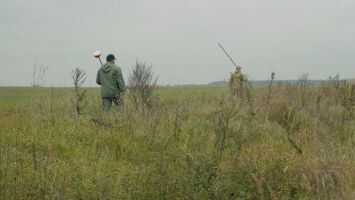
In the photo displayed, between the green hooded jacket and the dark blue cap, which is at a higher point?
the dark blue cap

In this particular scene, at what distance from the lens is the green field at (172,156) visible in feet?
18.9

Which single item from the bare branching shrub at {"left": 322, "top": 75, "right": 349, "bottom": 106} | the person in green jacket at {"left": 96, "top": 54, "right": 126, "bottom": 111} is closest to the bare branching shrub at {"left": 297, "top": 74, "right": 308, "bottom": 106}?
the bare branching shrub at {"left": 322, "top": 75, "right": 349, "bottom": 106}

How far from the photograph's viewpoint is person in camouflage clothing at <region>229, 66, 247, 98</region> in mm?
14105

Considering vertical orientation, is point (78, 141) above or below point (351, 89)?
below

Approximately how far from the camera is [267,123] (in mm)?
10078

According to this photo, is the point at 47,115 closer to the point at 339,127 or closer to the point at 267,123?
the point at 267,123

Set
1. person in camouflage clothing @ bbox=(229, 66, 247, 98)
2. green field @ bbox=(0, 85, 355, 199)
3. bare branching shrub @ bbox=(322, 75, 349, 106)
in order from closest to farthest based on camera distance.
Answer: green field @ bbox=(0, 85, 355, 199) < bare branching shrub @ bbox=(322, 75, 349, 106) < person in camouflage clothing @ bbox=(229, 66, 247, 98)

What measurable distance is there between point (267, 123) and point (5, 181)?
5621 mm

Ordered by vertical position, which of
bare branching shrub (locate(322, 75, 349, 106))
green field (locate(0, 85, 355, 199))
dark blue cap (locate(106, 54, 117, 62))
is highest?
dark blue cap (locate(106, 54, 117, 62))

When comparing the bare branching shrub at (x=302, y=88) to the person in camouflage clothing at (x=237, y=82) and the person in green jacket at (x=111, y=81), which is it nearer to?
the person in camouflage clothing at (x=237, y=82)

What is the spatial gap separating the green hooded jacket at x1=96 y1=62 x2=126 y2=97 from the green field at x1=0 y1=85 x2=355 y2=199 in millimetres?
1493

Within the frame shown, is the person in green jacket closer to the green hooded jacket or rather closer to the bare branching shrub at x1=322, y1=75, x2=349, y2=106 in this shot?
the green hooded jacket

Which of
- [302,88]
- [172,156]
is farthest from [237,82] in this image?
[172,156]

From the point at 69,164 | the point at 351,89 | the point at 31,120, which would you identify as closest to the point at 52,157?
the point at 69,164
